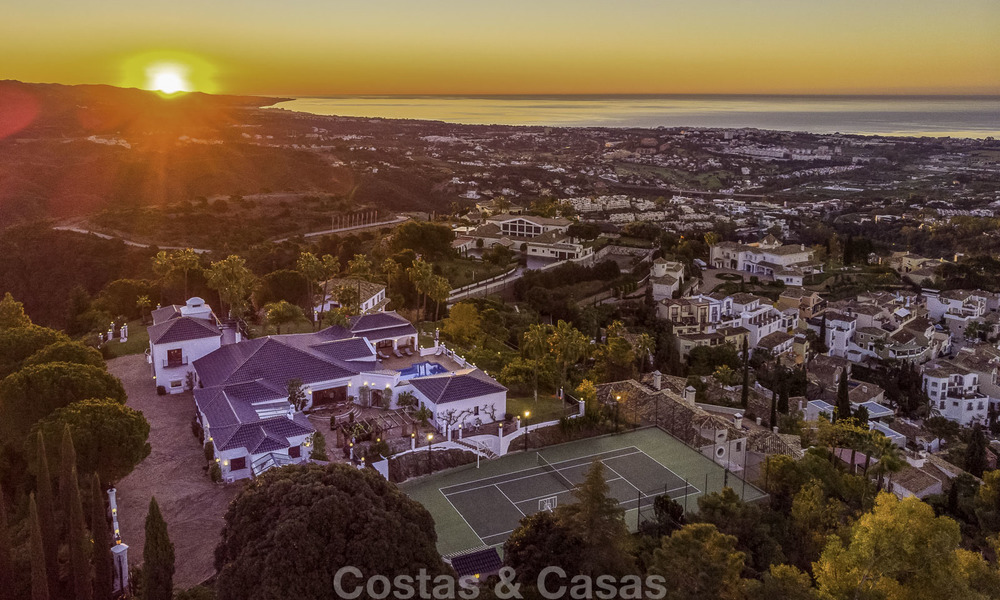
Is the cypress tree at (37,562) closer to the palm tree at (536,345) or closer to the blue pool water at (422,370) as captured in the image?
the blue pool water at (422,370)

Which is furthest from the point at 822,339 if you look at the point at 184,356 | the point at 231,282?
the point at 184,356

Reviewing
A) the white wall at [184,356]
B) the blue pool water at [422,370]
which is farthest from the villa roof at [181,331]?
the blue pool water at [422,370]

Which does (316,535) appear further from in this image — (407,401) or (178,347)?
(178,347)

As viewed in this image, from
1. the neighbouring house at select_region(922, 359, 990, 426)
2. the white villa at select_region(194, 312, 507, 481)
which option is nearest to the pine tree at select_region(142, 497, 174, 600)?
the white villa at select_region(194, 312, 507, 481)

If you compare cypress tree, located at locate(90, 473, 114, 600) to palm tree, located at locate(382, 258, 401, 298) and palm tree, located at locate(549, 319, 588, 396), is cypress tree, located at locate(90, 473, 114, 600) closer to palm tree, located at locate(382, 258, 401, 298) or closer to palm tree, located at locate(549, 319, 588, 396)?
palm tree, located at locate(549, 319, 588, 396)

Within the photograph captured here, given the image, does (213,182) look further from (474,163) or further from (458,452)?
(458,452)

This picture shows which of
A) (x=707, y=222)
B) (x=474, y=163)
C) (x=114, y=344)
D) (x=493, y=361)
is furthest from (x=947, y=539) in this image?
(x=474, y=163)

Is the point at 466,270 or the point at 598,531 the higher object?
the point at 598,531
